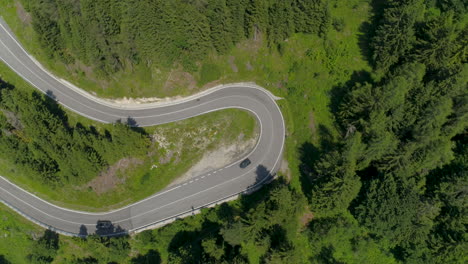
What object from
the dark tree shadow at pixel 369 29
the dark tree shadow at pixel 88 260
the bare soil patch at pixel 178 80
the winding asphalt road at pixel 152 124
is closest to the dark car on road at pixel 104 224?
the winding asphalt road at pixel 152 124

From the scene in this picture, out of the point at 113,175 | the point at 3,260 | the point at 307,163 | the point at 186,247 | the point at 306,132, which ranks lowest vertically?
the point at 186,247

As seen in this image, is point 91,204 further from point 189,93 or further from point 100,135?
point 189,93

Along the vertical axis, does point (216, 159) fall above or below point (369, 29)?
below

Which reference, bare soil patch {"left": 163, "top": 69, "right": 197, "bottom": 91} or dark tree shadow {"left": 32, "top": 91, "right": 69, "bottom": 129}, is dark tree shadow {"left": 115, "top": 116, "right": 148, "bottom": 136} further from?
dark tree shadow {"left": 32, "top": 91, "right": 69, "bottom": 129}

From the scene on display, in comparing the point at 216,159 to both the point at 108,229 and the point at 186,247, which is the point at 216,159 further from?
the point at 108,229

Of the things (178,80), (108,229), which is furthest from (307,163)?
(108,229)
